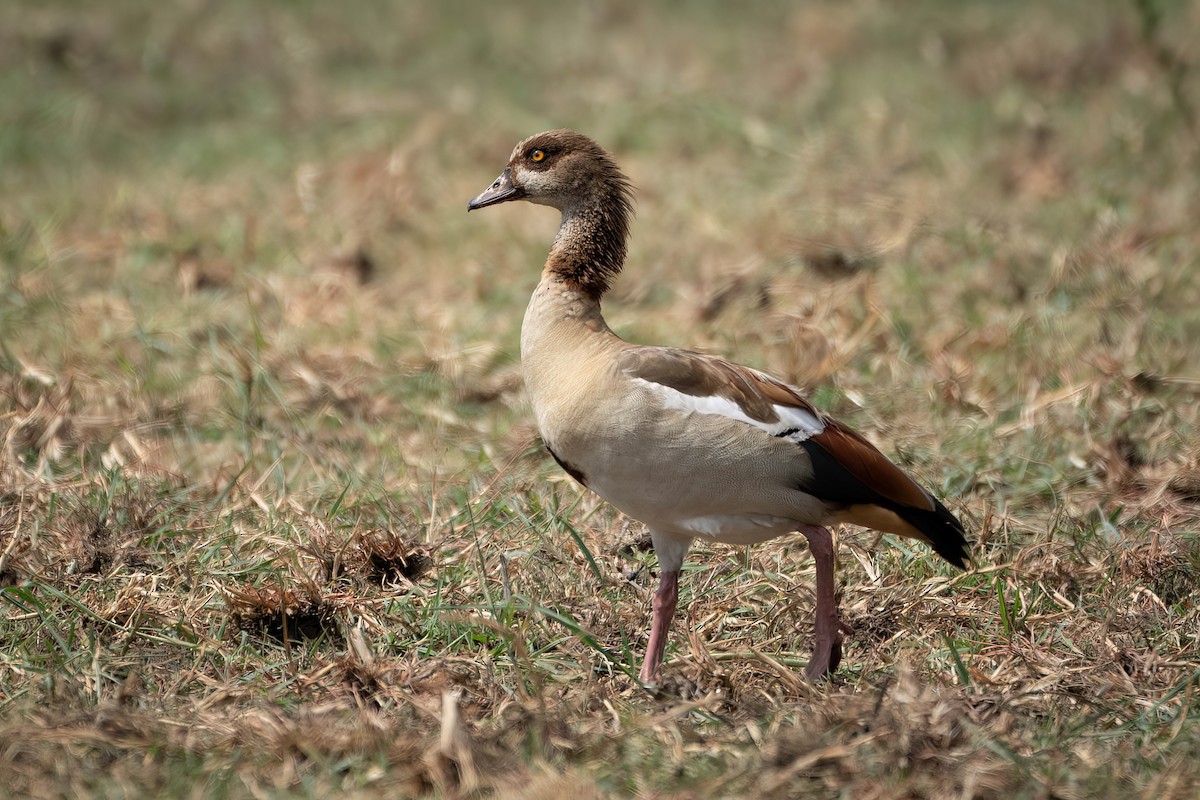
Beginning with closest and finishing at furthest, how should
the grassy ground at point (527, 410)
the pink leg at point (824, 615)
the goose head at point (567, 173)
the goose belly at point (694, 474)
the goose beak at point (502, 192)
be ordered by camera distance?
1. the grassy ground at point (527, 410)
2. the goose belly at point (694, 474)
3. the pink leg at point (824, 615)
4. the goose head at point (567, 173)
5. the goose beak at point (502, 192)

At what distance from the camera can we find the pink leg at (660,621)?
370 centimetres

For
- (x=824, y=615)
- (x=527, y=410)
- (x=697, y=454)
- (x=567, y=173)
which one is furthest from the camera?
(x=527, y=410)

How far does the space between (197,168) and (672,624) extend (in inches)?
240

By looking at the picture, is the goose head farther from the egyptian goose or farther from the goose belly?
the goose belly

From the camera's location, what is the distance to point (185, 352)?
243 inches

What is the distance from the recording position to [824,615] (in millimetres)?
3703

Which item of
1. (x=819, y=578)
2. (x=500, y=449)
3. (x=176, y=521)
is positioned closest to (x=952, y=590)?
(x=819, y=578)

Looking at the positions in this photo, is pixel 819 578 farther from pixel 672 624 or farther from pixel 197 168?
pixel 197 168

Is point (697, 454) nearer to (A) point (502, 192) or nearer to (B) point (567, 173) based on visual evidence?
(B) point (567, 173)

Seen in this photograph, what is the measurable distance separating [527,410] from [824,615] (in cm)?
222

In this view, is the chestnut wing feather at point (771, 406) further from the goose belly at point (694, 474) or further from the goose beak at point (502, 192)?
the goose beak at point (502, 192)

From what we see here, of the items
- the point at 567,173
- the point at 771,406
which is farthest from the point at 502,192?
the point at 771,406

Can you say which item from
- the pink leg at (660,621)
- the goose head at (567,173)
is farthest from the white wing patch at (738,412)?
the goose head at (567,173)

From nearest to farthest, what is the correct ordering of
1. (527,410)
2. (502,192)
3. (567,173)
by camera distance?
(567,173) → (502,192) → (527,410)
